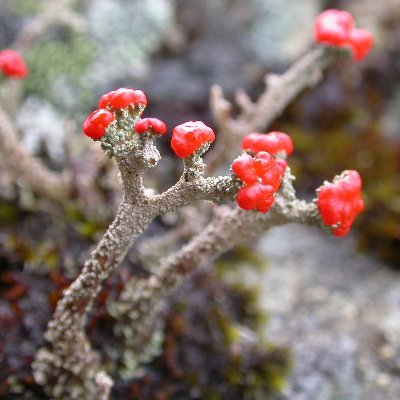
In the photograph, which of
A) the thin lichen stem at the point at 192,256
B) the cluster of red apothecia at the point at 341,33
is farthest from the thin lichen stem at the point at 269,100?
the thin lichen stem at the point at 192,256

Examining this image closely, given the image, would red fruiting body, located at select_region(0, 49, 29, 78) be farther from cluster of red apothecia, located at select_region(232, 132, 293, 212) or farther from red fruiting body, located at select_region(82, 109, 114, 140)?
cluster of red apothecia, located at select_region(232, 132, 293, 212)

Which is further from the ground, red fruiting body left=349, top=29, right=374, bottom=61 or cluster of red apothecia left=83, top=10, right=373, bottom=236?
red fruiting body left=349, top=29, right=374, bottom=61

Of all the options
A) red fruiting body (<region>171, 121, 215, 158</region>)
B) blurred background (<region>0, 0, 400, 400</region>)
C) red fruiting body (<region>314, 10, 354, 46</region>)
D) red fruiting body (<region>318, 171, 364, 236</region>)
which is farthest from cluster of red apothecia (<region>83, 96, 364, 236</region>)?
red fruiting body (<region>314, 10, 354, 46</region>)

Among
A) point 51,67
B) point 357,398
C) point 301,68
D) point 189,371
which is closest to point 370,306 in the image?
point 357,398

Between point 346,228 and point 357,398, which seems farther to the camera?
point 357,398

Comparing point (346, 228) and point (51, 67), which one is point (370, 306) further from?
point (51, 67)
